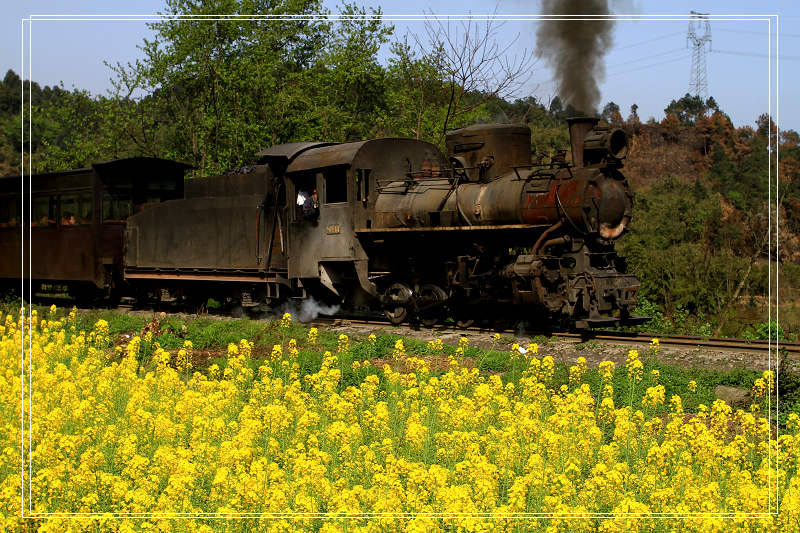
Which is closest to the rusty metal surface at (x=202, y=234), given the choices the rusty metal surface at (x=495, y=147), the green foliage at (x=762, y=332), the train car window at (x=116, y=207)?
the train car window at (x=116, y=207)

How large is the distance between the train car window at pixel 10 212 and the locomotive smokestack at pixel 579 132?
17552 millimetres

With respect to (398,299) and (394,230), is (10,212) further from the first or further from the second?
(394,230)

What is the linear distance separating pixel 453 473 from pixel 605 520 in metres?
1.76

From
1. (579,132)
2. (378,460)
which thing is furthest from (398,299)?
(378,460)

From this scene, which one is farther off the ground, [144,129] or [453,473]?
[144,129]

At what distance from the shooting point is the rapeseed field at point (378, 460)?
610 centimetres

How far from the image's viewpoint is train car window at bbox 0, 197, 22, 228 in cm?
2496

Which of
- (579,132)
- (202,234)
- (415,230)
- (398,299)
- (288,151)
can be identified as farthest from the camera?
(202,234)

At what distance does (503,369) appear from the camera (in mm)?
12914

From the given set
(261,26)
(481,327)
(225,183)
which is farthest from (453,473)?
(261,26)

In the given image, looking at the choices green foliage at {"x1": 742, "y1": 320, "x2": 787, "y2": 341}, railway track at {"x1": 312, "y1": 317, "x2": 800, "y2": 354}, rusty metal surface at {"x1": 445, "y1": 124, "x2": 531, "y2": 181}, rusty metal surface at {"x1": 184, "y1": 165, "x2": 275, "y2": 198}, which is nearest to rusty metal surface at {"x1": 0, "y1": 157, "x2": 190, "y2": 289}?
rusty metal surface at {"x1": 184, "y1": 165, "x2": 275, "y2": 198}

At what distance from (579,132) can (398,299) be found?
17.9 feet

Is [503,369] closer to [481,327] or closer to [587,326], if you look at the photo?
[587,326]

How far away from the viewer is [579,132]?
15.4 m
